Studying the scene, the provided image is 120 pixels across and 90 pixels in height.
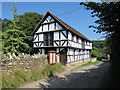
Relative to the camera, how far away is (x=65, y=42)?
46.5 ft

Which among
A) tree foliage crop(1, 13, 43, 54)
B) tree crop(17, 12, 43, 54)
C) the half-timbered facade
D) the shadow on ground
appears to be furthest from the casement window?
the shadow on ground

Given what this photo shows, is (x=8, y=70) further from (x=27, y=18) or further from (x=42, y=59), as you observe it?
(x=27, y=18)

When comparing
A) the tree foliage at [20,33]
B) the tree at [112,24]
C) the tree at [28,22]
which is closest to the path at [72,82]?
the tree at [112,24]

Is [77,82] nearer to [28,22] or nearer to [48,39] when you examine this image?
[48,39]

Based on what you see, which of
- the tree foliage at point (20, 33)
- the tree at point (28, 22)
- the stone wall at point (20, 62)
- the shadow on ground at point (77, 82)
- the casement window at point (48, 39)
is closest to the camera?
the shadow on ground at point (77, 82)

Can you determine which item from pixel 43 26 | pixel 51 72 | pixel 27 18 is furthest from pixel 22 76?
pixel 27 18

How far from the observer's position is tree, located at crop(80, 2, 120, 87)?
3027 millimetres

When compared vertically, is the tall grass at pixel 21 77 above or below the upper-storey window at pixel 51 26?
below

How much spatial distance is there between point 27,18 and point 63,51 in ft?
45.1

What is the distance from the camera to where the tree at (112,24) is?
3.03 m

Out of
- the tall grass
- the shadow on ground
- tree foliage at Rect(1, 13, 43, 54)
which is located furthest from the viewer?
tree foliage at Rect(1, 13, 43, 54)

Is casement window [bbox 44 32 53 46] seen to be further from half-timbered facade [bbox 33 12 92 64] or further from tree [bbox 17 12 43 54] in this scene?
tree [bbox 17 12 43 54]

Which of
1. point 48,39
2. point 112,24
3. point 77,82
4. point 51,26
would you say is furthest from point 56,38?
point 112,24

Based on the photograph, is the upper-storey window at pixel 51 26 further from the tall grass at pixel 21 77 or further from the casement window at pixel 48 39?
the tall grass at pixel 21 77
